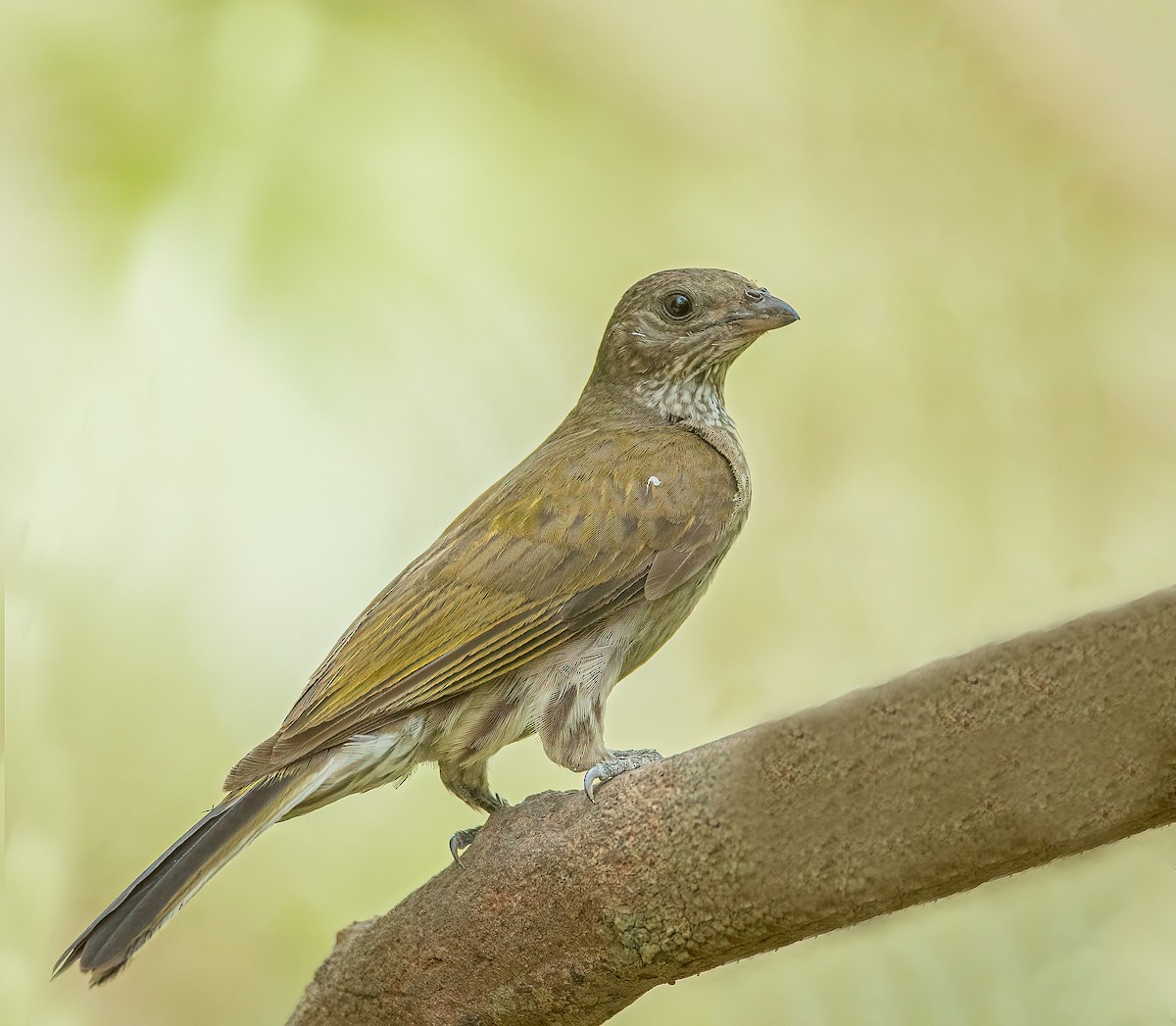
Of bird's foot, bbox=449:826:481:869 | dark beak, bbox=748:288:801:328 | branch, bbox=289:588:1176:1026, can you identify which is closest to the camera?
branch, bbox=289:588:1176:1026

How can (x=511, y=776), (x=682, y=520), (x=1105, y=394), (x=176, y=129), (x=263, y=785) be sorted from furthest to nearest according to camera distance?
(x=176, y=129)
(x=511, y=776)
(x=1105, y=394)
(x=682, y=520)
(x=263, y=785)

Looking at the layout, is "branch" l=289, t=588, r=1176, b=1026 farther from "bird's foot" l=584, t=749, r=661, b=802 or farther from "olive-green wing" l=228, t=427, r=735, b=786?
"olive-green wing" l=228, t=427, r=735, b=786

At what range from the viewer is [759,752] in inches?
93.3

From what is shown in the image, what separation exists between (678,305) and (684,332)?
9cm

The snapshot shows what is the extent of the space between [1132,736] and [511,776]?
9.65 ft

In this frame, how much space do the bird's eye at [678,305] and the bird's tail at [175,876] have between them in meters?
1.81

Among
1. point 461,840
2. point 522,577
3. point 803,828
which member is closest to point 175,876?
point 461,840

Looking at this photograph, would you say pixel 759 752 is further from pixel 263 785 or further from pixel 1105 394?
pixel 1105 394

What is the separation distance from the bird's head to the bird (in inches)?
6.0

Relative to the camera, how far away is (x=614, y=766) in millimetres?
3037

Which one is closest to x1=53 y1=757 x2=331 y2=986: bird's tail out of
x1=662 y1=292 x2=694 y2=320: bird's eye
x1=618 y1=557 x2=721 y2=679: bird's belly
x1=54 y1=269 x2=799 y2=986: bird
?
x1=54 y1=269 x2=799 y2=986: bird

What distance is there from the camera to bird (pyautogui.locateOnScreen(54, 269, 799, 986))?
306 centimetres

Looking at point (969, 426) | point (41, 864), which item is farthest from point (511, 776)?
point (969, 426)

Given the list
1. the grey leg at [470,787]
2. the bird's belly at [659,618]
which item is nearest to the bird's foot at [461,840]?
the grey leg at [470,787]
